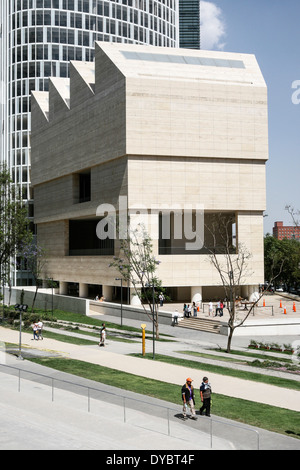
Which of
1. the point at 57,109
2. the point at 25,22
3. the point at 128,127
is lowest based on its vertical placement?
the point at 128,127

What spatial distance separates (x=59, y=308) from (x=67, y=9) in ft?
195

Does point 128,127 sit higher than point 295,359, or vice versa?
point 128,127

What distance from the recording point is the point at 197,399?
74.3ft

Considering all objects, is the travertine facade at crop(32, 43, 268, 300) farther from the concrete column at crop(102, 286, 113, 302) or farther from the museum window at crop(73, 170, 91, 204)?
the museum window at crop(73, 170, 91, 204)

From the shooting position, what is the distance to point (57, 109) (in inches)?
3179

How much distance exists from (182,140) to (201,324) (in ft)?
73.6

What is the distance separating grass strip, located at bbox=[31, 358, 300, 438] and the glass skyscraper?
75.5 metres

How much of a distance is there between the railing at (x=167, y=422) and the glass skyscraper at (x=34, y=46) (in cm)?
8313

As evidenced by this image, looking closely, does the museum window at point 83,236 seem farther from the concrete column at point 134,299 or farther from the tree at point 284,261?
the tree at point 284,261

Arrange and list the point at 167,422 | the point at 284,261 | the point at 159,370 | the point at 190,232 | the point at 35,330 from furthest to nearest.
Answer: the point at 284,261, the point at 190,232, the point at 35,330, the point at 159,370, the point at 167,422

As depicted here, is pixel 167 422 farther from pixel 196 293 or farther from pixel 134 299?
pixel 196 293

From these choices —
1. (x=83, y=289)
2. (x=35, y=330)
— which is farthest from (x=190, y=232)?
(x=35, y=330)
